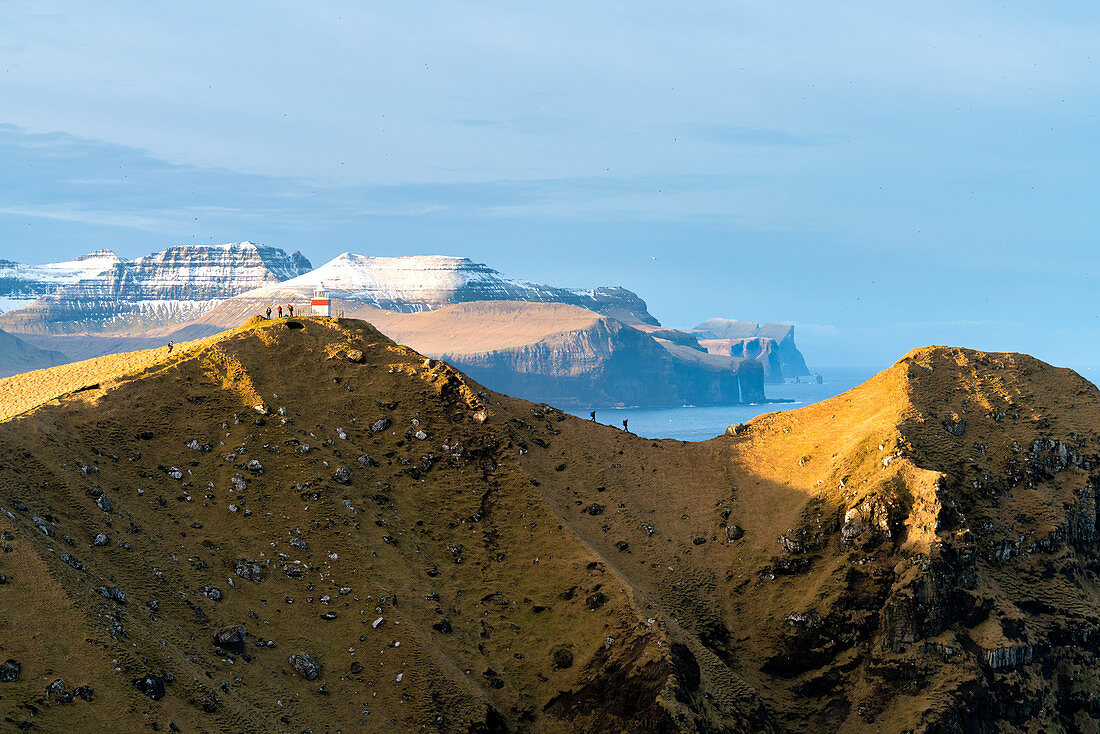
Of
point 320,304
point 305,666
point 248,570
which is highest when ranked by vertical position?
point 320,304

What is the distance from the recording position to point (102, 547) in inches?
2239

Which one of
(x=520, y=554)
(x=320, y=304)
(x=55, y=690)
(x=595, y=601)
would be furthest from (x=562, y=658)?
(x=320, y=304)

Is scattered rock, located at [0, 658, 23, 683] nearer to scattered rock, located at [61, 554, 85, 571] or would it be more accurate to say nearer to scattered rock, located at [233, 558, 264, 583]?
scattered rock, located at [61, 554, 85, 571]

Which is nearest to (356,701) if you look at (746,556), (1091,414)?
(746,556)

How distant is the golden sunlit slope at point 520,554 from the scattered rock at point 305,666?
0.12m

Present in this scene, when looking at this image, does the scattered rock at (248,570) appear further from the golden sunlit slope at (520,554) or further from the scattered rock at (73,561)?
the scattered rock at (73,561)

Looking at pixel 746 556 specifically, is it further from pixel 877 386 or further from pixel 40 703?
pixel 40 703

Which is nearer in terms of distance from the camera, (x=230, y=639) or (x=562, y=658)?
(x=230, y=639)

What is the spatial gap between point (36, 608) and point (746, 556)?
50465mm

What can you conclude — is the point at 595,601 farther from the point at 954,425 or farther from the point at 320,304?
the point at 320,304

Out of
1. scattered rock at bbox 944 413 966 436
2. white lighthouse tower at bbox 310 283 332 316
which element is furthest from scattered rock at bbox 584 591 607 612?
white lighthouse tower at bbox 310 283 332 316

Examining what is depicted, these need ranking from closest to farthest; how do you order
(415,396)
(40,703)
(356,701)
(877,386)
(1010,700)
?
1. (40,703)
2. (356,701)
3. (1010,700)
4. (415,396)
5. (877,386)

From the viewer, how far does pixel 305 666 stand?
5628cm

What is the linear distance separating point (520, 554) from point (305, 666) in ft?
65.6
